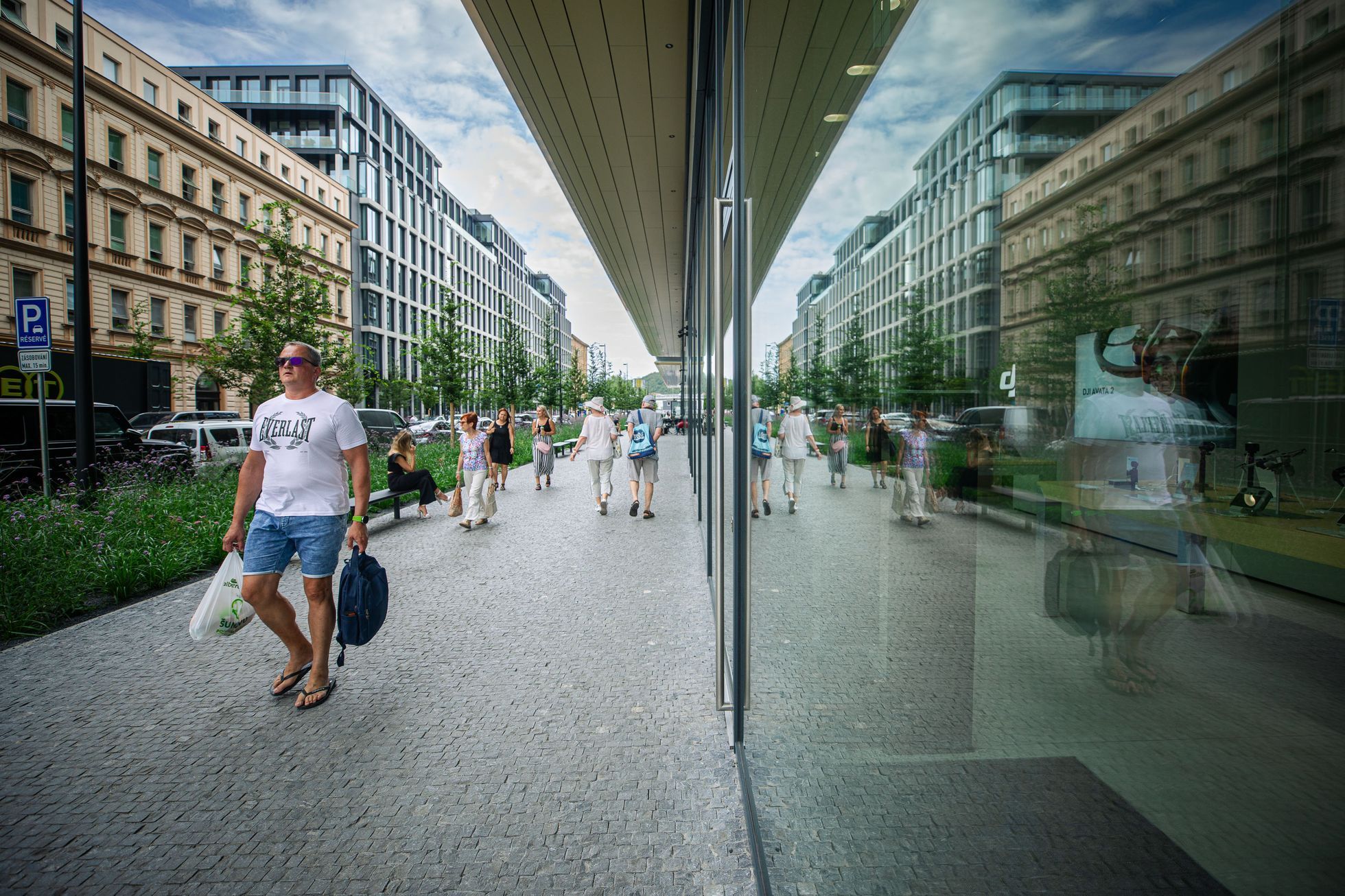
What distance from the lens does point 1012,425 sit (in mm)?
1023

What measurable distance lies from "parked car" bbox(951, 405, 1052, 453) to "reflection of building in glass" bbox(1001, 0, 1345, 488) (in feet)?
0.50

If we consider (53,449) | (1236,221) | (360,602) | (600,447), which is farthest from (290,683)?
(53,449)

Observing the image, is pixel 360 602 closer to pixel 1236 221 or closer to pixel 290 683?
pixel 290 683

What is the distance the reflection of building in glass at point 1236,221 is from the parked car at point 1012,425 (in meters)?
0.15

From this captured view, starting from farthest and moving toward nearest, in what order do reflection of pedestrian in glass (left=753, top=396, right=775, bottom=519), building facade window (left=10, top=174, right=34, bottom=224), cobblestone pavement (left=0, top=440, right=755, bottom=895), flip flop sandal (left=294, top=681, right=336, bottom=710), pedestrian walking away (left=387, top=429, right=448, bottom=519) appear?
building facade window (left=10, top=174, right=34, bottom=224)
pedestrian walking away (left=387, top=429, right=448, bottom=519)
flip flop sandal (left=294, top=681, right=336, bottom=710)
reflection of pedestrian in glass (left=753, top=396, right=775, bottom=519)
cobblestone pavement (left=0, top=440, right=755, bottom=895)

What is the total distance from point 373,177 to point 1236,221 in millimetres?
66180

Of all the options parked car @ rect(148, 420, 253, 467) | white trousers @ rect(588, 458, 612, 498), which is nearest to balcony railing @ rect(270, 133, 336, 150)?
parked car @ rect(148, 420, 253, 467)

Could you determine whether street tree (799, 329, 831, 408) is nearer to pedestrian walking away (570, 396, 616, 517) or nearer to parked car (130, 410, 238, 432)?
pedestrian walking away (570, 396, 616, 517)

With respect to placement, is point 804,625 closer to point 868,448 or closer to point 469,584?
point 868,448

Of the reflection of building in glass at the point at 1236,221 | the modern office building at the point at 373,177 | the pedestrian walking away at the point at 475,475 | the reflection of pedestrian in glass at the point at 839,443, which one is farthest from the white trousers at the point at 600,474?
the modern office building at the point at 373,177

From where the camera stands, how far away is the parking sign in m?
8.65

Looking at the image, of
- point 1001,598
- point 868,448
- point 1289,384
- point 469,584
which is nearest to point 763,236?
point 868,448

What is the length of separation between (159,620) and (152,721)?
2.15 meters

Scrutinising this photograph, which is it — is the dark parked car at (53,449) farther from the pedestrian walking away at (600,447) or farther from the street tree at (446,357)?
the street tree at (446,357)
